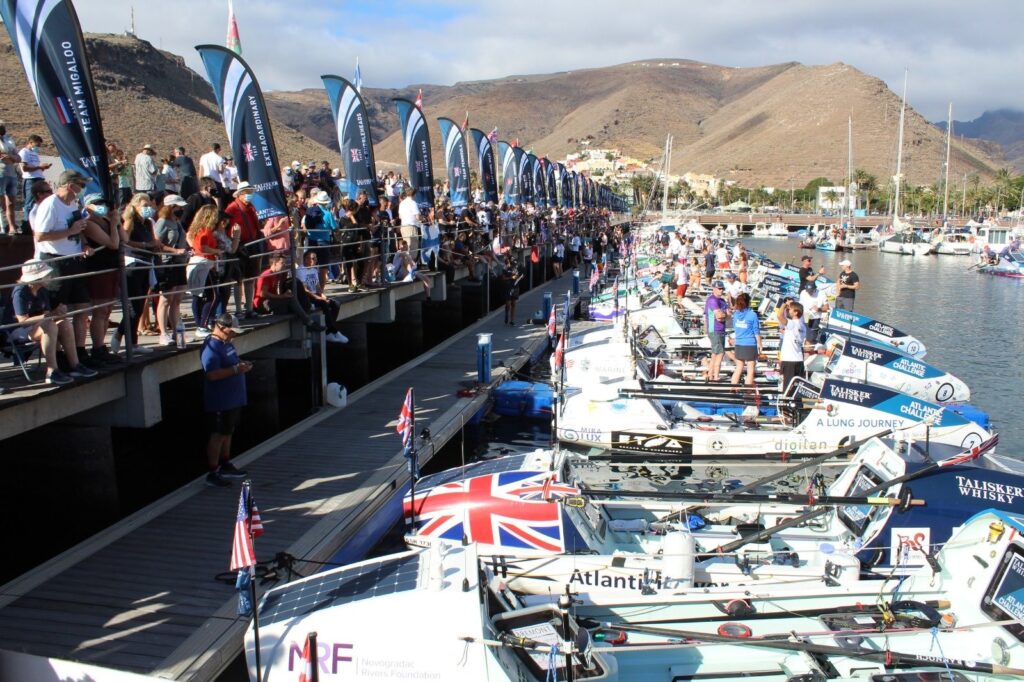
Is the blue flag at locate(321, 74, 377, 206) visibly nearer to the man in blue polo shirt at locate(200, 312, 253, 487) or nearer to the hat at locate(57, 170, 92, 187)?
the man in blue polo shirt at locate(200, 312, 253, 487)

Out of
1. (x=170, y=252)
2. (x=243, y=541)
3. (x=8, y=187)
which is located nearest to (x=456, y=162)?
(x=8, y=187)

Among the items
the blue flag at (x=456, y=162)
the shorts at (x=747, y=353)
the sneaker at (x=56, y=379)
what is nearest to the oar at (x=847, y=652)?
the sneaker at (x=56, y=379)

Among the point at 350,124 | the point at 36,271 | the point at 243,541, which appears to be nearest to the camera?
the point at 243,541

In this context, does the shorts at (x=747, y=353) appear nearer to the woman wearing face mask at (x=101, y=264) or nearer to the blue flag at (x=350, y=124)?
the blue flag at (x=350, y=124)

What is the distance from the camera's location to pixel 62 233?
9.12 m

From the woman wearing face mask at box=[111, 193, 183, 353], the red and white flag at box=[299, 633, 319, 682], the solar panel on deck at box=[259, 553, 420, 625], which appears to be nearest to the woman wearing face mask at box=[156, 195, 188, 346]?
the woman wearing face mask at box=[111, 193, 183, 353]

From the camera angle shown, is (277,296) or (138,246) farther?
(277,296)

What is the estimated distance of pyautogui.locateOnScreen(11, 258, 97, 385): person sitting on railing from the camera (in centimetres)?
→ 904

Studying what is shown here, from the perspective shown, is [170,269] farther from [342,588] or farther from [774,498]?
[774,498]

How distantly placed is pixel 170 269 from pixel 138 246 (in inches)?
46.3

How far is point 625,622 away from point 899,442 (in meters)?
7.01

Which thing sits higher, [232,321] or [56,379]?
[232,321]

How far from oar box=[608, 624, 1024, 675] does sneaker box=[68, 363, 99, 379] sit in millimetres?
6586

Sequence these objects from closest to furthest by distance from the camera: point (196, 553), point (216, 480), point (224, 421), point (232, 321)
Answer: point (196, 553), point (224, 421), point (216, 480), point (232, 321)
